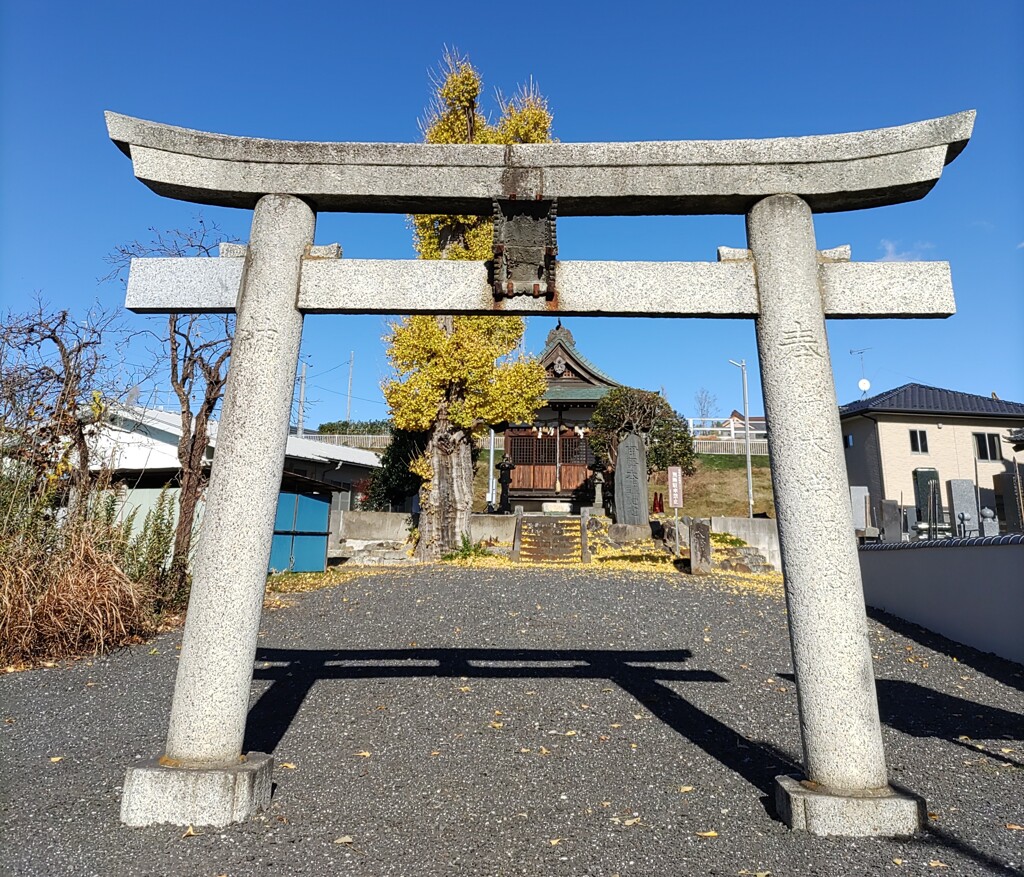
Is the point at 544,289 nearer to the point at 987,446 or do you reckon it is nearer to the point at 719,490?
the point at 987,446

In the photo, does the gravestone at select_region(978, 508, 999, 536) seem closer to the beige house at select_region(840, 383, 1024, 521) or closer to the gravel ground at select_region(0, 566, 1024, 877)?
the gravel ground at select_region(0, 566, 1024, 877)

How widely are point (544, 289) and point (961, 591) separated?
7.79m

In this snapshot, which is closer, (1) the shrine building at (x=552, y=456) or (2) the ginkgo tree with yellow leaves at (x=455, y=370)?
(2) the ginkgo tree with yellow leaves at (x=455, y=370)

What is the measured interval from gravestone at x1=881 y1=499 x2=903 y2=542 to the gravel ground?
4555 millimetres

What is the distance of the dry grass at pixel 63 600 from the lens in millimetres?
6457

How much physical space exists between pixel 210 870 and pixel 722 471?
31.8 m

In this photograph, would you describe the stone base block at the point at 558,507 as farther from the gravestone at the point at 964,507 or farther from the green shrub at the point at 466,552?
the gravestone at the point at 964,507

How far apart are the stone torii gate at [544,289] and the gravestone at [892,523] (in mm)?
10297

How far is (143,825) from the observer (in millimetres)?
3184

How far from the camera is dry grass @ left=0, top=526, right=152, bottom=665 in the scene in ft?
21.2

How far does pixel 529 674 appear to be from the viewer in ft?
19.6

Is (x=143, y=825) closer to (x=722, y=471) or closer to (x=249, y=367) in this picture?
(x=249, y=367)

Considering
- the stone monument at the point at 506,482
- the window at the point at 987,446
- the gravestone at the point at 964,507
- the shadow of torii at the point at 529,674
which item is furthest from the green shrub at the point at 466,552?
the window at the point at 987,446

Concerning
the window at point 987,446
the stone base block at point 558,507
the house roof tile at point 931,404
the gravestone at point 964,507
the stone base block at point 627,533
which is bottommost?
the stone base block at point 627,533
